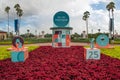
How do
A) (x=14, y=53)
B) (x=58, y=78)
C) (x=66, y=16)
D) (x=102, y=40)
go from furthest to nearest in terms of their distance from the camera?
1. (x=66, y=16)
2. (x=102, y=40)
3. (x=14, y=53)
4. (x=58, y=78)

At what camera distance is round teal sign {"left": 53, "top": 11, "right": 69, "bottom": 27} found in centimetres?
3931

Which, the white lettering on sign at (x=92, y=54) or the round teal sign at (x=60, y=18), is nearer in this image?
the white lettering on sign at (x=92, y=54)

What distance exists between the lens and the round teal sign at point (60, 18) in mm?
39312

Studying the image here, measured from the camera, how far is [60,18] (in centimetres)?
3953

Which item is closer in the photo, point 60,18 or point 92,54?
point 92,54

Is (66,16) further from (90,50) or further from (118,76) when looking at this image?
(118,76)

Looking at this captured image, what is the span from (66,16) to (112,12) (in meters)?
57.8

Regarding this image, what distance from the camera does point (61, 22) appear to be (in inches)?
1583

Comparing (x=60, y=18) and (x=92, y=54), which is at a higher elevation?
(x=60, y=18)

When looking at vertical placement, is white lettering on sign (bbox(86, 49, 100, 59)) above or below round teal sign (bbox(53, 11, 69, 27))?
below

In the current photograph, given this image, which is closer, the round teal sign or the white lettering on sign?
the white lettering on sign

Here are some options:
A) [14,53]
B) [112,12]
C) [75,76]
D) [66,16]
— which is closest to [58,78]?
[75,76]

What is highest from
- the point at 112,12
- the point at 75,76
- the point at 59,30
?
the point at 112,12

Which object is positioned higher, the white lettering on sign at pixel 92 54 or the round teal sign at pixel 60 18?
the round teal sign at pixel 60 18
